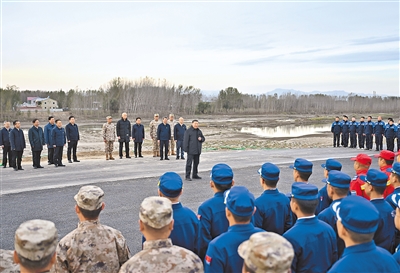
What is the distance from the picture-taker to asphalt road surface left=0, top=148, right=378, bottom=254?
771 centimetres

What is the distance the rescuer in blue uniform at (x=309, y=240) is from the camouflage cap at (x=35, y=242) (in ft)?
6.47

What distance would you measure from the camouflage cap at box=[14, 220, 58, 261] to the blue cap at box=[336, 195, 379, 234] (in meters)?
1.94

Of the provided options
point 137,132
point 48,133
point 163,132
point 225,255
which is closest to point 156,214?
point 225,255

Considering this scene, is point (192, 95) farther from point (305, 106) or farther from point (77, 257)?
point (77, 257)

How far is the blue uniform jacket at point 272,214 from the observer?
4.29m

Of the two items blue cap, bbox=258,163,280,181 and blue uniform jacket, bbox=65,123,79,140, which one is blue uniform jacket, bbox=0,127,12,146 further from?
blue cap, bbox=258,163,280,181

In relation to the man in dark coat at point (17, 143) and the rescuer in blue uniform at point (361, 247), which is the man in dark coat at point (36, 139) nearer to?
the man in dark coat at point (17, 143)

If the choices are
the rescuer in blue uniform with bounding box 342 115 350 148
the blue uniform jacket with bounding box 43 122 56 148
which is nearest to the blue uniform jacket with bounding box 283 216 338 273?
the blue uniform jacket with bounding box 43 122 56 148

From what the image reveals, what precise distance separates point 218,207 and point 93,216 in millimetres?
1453

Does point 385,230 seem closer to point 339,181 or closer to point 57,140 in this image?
point 339,181

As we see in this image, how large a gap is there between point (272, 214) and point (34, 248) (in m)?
2.78

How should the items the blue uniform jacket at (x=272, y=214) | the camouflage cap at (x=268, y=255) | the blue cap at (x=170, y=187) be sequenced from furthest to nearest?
the blue uniform jacket at (x=272, y=214) < the blue cap at (x=170, y=187) < the camouflage cap at (x=268, y=255)

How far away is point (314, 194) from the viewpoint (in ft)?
11.5

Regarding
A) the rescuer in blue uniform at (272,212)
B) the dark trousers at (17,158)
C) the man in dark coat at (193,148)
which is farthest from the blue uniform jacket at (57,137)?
the rescuer in blue uniform at (272,212)
